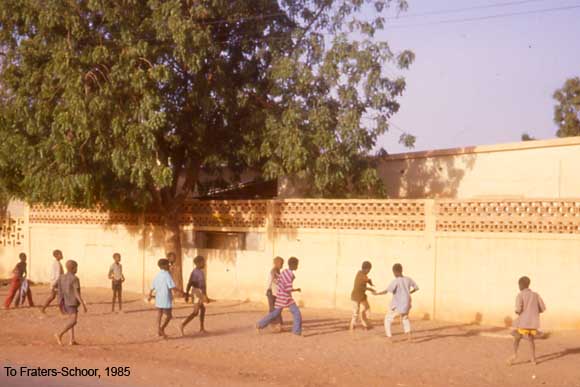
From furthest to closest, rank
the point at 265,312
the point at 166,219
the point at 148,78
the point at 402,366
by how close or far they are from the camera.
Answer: the point at 166,219
the point at 265,312
the point at 148,78
the point at 402,366

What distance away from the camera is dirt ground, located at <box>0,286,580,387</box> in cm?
969

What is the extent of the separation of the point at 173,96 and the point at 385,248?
5.96m

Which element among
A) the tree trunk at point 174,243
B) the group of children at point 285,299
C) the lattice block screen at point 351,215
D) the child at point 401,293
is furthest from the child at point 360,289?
the tree trunk at point 174,243

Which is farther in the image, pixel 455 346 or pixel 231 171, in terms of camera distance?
pixel 231 171

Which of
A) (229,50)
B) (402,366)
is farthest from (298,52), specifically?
(402,366)

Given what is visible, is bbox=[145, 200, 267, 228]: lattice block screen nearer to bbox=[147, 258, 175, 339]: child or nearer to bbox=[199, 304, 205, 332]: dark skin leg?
bbox=[199, 304, 205, 332]: dark skin leg

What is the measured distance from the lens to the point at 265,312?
53.4 ft

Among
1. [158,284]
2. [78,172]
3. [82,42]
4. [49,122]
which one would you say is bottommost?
[158,284]

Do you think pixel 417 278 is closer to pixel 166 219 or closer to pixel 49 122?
pixel 166 219

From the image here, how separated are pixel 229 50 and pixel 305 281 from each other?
5866 millimetres

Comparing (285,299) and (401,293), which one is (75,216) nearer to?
(285,299)

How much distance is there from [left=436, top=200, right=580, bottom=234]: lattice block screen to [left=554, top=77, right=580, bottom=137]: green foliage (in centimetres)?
2148

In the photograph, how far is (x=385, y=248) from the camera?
15555mm

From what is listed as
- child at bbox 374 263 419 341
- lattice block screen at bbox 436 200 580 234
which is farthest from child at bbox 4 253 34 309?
lattice block screen at bbox 436 200 580 234
